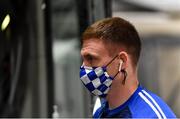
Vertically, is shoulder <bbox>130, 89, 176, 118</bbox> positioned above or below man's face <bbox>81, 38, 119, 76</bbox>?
below

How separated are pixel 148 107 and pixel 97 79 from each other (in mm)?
349

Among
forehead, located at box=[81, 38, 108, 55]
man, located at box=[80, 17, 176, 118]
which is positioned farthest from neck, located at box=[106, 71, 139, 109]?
forehead, located at box=[81, 38, 108, 55]

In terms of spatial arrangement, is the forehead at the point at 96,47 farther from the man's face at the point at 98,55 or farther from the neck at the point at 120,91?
the neck at the point at 120,91

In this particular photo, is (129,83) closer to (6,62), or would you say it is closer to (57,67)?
(57,67)

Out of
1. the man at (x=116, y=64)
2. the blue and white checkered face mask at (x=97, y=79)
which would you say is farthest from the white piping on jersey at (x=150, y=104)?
the blue and white checkered face mask at (x=97, y=79)

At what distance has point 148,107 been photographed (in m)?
2.20

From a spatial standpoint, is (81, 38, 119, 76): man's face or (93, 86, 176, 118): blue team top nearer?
(93, 86, 176, 118): blue team top

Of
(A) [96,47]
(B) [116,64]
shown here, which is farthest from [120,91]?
(A) [96,47]

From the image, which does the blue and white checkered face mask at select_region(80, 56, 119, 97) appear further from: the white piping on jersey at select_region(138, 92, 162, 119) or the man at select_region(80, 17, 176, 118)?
the white piping on jersey at select_region(138, 92, 162, 119)

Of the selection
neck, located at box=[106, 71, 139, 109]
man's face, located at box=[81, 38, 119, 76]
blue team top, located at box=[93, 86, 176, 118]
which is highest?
man's face, located at box=[81, 38, 119, 76]

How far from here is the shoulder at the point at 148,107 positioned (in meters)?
2.16

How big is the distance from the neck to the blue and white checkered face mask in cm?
3

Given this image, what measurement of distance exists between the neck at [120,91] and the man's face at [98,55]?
2.6 inches

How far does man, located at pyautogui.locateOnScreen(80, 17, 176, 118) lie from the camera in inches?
89.6
